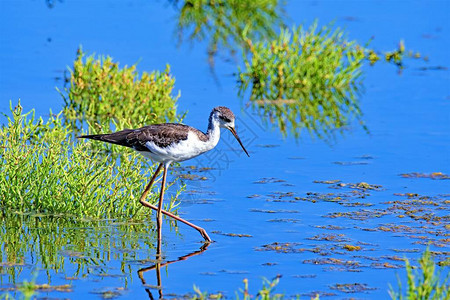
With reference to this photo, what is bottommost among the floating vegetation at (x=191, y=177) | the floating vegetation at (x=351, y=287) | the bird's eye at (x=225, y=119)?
the floating vegetation at (x=351, y=287)

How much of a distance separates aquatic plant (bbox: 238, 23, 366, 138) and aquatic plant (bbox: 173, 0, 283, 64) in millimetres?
2332

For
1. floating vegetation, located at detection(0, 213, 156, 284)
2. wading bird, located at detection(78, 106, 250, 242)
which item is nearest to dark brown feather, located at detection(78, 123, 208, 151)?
wading bird, located at detection(78, 106, 250, 242)

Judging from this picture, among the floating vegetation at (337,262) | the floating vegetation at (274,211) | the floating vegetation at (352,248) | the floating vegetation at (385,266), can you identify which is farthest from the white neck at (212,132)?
the floating vegetation at (385,266)

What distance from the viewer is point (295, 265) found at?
8.19 meters

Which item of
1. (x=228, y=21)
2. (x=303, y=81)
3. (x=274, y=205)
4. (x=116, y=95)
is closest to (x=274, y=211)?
(x=274, y=205)

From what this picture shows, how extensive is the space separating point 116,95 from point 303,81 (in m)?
3.72

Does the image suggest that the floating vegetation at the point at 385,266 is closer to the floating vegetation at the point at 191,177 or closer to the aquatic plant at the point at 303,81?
the floating vegetation at the point at 191,177

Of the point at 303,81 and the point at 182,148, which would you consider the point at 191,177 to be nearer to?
the point at 182,148

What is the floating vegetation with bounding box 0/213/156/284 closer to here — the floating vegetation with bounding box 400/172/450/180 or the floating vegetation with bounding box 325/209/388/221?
the floating vegetation with bounding box 325/209/388/221

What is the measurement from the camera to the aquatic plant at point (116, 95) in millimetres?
12469

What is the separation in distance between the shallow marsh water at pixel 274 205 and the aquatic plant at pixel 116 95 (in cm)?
72

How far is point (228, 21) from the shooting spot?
1862 centimetres

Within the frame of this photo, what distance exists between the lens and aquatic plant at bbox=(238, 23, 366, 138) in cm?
1435

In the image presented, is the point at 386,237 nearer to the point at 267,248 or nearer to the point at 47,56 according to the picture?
the point at 267,248
